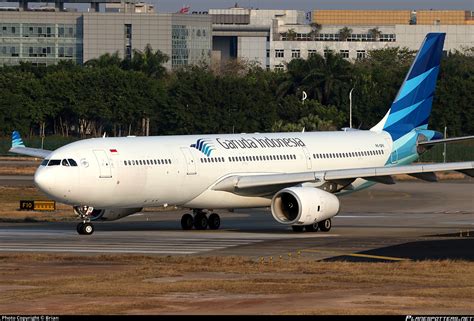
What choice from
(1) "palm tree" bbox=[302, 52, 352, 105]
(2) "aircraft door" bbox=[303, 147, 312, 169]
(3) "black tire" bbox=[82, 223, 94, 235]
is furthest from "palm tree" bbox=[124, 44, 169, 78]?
(3) "black tire" bbox=[82, 223, 94, 235]

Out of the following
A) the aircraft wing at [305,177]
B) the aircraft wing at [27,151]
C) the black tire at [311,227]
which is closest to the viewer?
the aircraft wing at [305,177]

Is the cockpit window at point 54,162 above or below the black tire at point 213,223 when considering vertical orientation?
above

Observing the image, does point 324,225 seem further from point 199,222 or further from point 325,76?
point 325,76

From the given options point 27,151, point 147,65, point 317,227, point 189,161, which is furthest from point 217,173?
point 147,65

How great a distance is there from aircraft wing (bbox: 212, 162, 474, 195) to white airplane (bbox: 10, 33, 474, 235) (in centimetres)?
4

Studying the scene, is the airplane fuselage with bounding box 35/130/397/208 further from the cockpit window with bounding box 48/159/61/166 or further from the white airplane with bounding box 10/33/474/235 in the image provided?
the cockpit window with bounding box 48/159/61/166

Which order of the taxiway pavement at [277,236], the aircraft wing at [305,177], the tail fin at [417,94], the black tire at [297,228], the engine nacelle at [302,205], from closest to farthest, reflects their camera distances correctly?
the taxiway pavement at [277,236] < the engine nacelle at [302,205] < the aircraft wing at [305,177] < the black tire at [297,228] < the tail fin at [417,94]

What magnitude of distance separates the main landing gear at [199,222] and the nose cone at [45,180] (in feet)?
27.9

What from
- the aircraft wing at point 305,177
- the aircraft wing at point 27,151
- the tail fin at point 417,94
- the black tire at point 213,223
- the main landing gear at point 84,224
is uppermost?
the tail fin at point 417,94

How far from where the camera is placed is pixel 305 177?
173 ft

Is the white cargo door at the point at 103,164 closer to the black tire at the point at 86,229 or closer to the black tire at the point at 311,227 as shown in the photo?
the black tire at the point at 86,229

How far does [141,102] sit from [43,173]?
10692 centimetres

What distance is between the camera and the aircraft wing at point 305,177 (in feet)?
173

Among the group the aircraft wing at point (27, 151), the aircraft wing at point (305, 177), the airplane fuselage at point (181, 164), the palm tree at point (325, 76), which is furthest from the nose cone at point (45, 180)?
the palm tree at point (325, 76)
